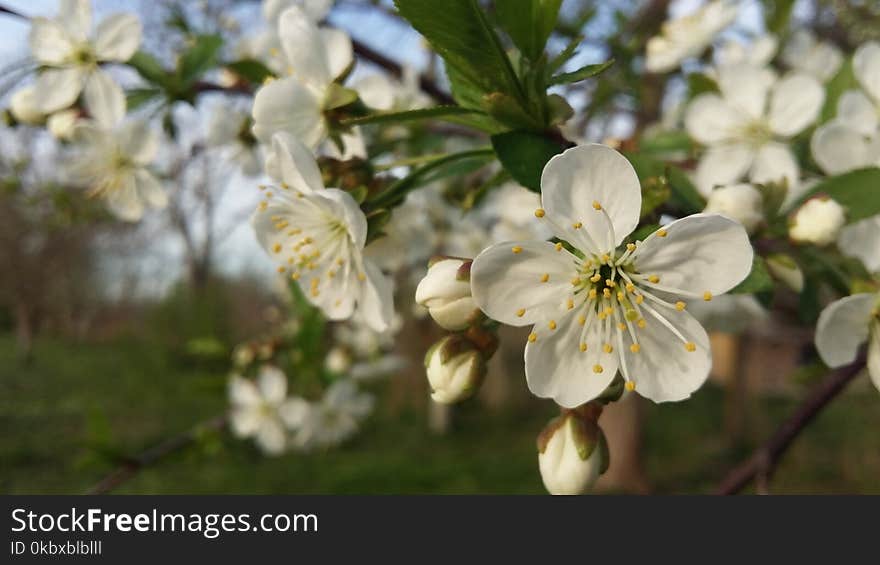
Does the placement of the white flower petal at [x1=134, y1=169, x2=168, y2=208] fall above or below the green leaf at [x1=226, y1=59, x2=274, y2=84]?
above

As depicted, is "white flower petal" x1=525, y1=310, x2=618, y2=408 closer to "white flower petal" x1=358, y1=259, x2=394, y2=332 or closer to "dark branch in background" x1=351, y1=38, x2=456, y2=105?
"white flower petal" x1=358, y1=259, x2=394, y2=332

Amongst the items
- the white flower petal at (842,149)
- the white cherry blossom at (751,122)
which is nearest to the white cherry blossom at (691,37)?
the white cherry blossom at (751,122)

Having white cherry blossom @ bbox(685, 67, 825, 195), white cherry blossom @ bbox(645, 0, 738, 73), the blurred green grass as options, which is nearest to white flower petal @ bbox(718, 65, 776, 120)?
white cherry blossom @ bbox(685, 67, 825, 195)

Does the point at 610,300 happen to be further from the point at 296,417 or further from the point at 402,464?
the point at 402,464

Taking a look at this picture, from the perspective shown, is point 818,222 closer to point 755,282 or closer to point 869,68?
point 755,282

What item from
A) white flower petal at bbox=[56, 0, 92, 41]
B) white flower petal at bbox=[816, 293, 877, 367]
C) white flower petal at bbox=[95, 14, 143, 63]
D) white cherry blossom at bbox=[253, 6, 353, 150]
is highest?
white flower petal at bbox=[56, 0, 92, 41]
